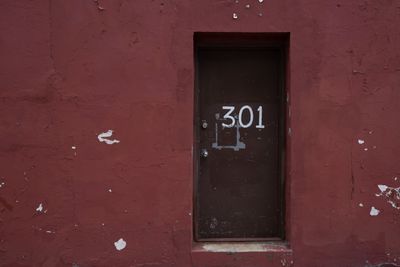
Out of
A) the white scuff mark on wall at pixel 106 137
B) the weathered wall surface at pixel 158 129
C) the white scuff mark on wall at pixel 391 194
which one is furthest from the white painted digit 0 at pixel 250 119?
the white scuff mark on wall at pixel 391 194

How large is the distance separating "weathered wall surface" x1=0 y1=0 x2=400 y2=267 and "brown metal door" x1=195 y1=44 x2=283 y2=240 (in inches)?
12.5

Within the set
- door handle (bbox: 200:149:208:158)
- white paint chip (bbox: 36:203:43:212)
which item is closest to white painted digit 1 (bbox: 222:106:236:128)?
door handle (bbox: 200:149:208:158)

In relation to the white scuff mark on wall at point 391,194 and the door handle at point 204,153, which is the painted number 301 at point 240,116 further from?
the white scuff mark on wall at point 391,194

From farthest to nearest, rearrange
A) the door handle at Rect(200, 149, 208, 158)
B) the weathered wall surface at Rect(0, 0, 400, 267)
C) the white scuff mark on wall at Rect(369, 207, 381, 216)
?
the door handle at Rect(200, 149, 208, 158), the white scuff mark on wall at Rect(369, 207, 381, 216), the weathered wall surface at Rect(0, 0, 400, 267)

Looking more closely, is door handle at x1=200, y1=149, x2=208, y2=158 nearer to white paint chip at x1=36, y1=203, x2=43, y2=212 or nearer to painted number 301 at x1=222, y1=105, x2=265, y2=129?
painted number 301 at x1=222, y1=105, x2=265, y2=129

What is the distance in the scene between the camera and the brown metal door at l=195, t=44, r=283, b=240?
4816 mm

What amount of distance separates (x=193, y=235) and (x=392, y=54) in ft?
8.33

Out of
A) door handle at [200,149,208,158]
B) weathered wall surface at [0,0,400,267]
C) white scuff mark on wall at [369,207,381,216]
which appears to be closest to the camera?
weathered wall surface at [0,0,400,267]

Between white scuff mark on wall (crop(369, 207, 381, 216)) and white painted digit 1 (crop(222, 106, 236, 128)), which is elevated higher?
white painted digit 1 (crop(222, 106, 236, 128))

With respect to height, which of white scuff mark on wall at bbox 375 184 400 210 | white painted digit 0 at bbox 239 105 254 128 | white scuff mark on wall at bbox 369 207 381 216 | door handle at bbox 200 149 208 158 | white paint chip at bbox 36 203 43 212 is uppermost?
white painted digit 0 at bbox 239 105 254 128

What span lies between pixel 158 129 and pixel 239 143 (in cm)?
85

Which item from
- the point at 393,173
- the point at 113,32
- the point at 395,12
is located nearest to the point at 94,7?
the point at 113,32

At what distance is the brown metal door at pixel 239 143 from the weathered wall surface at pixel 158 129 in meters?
0.32

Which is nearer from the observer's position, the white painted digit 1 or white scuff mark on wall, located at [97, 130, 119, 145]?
white scuff mark on wall, located at [97, 130, 119, 145]
